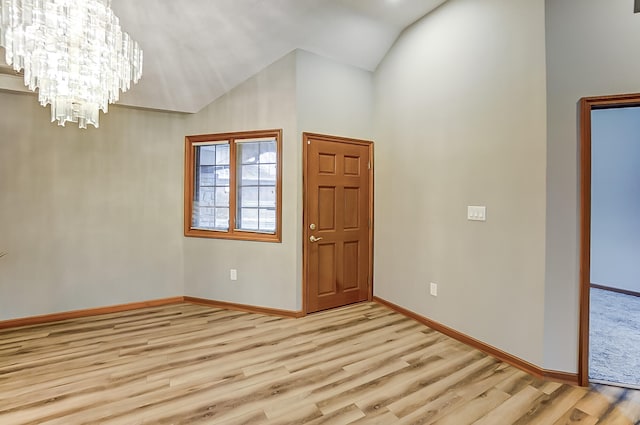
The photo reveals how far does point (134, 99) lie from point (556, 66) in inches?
158

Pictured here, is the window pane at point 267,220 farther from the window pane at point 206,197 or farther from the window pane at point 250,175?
the window pane at point 206,197

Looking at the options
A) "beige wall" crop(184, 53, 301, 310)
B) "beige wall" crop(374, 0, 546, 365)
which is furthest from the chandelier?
"beige wall" crop(374, 0, 546, 365)

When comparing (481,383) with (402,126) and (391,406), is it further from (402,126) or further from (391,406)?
(402,126)

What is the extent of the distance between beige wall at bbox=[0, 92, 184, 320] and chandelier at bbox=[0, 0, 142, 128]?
1685 mm

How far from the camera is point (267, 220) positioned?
12.5ft

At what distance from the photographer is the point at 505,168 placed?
8.61 feet

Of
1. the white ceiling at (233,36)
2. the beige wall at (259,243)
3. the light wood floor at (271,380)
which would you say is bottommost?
the light wood floor at (271,380)

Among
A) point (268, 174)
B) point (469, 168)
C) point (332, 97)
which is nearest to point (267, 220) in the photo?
point (268, 174)

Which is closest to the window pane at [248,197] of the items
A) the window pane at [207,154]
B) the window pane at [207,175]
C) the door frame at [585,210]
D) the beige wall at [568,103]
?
the window pane at [207,175]

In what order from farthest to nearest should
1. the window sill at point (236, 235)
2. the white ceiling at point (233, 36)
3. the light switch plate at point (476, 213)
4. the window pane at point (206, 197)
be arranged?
the window pane at point (206, 197), the window sill at point (236, 235), the white ceiling at point (233, 36), the light switch plate at point (476, 213)

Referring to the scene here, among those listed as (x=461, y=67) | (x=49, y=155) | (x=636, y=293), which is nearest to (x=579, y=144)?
(x=461, y=67)

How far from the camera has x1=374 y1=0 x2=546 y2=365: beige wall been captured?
245cm

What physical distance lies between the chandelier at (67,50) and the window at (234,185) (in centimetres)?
169

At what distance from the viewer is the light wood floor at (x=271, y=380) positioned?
198 centimetres
